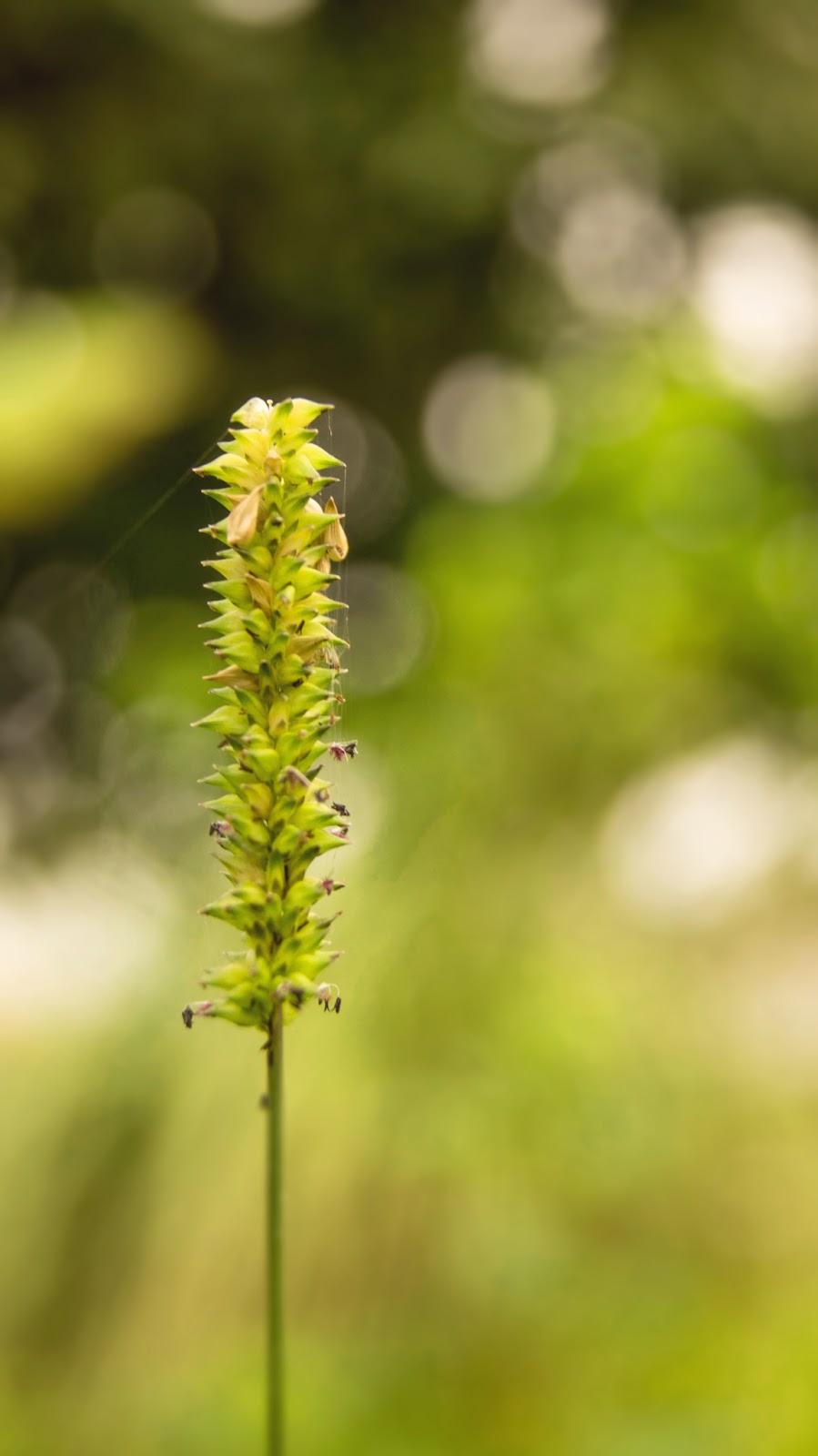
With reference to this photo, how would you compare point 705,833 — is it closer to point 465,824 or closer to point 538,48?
point 465,824

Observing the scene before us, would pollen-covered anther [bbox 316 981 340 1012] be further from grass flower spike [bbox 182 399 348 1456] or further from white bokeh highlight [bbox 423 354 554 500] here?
white bokeh highlight [bbox 423 354 554 500]

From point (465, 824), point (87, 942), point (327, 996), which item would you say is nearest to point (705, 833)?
point (465, 824)

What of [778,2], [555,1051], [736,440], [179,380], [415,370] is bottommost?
[555,1051]

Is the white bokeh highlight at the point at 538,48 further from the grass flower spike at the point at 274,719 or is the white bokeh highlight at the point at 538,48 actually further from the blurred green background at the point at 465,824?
the grass flower spike at the point at 274,719

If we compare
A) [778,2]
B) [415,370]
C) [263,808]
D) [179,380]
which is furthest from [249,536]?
[778,2]

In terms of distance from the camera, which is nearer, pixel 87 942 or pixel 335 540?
pixel 335 540

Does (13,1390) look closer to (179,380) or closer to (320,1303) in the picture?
(320,1303)

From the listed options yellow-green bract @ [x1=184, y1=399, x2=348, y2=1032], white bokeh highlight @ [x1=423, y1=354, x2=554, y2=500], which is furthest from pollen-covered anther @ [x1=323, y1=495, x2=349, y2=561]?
white bokeh highlight @ [x1=423, y1=354, x2=554, y2=500]
